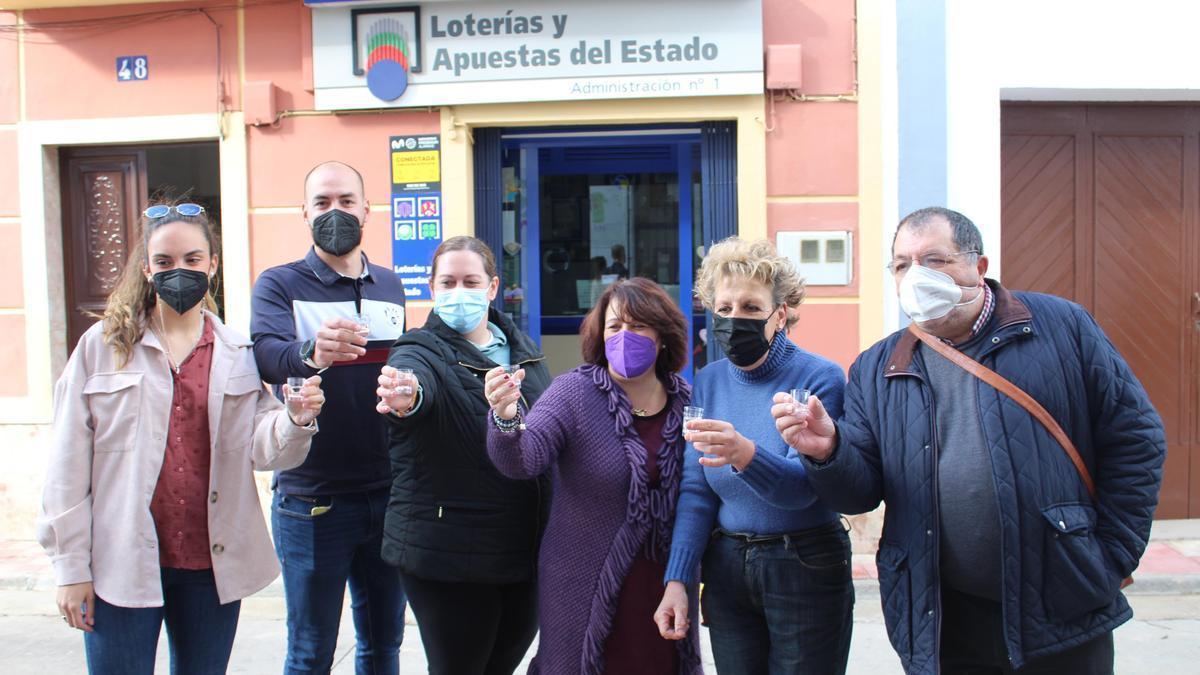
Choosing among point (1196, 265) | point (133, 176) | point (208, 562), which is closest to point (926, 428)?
point (208, 562)

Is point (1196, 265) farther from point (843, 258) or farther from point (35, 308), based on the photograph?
point (35, 308)

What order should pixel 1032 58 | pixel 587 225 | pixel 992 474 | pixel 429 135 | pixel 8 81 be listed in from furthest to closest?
pixel 587 225, pixel 8 81, pixel 429 135, pixel 1032 58, pixel 992 474

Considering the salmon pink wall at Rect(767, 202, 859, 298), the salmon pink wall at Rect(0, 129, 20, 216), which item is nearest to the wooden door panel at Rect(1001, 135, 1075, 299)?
the salmon pink wall at Rect(767, 202, 859, 298)

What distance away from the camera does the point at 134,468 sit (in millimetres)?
2557

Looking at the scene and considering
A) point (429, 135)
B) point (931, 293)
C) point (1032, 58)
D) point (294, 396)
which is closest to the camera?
point (931, 293)

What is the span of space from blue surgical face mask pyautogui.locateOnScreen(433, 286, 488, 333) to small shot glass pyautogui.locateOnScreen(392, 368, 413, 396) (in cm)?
37

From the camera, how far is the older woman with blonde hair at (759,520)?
250 cm

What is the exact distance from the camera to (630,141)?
6.53 metres

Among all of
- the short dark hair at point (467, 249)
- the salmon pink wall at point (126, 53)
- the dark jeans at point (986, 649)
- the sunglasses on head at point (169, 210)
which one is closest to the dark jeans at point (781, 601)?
the dark jeans at point (986, 649)

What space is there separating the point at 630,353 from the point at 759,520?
60 cm

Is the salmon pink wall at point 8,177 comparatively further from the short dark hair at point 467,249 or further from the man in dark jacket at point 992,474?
the man in dark jacket at point 992,474

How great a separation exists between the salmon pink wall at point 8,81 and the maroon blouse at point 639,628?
238 inches

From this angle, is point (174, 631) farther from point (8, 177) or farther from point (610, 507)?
point (8, 177)

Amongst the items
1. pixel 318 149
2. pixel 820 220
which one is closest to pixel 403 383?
pixel 820 220
